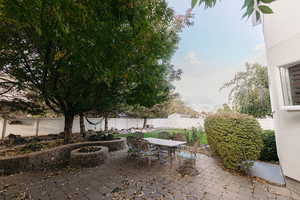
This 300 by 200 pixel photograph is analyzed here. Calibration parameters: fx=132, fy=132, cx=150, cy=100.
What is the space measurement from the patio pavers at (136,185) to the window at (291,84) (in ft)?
7.02

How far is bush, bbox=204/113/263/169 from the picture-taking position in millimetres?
3908

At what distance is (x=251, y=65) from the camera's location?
7293 millimetres

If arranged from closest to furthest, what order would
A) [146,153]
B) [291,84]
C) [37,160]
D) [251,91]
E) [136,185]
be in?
[291,84]
[136,185]
[37,160]
[146,153]
[251,91]

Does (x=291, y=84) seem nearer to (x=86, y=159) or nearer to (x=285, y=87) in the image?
(x=285, y=87)

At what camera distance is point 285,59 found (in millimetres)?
3289

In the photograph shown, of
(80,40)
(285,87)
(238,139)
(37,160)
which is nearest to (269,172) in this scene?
(238,139)

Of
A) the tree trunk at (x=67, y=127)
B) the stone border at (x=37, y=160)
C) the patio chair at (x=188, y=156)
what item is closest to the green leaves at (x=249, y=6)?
the patio chair at (x=188, y=156)

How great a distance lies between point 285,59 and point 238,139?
241 cm

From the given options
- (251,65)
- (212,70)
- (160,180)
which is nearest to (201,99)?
(212,70)

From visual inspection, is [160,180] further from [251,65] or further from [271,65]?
[251,65]

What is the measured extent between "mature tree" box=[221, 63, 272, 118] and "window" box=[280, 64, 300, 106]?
3.05 m

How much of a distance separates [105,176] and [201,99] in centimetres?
3695

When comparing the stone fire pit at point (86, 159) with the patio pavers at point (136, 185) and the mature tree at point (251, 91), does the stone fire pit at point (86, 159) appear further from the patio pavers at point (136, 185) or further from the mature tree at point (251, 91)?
the mature tree at point (251, 91)

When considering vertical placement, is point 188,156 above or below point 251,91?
below
